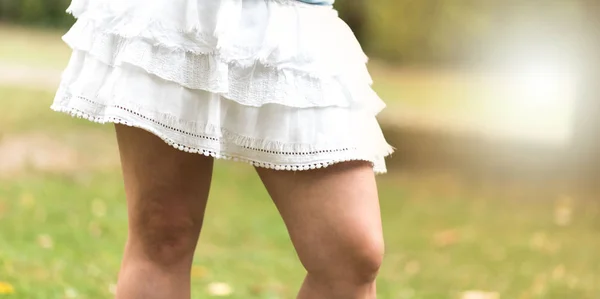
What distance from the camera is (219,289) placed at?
132 inches

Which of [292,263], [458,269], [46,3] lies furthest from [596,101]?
[46,3]

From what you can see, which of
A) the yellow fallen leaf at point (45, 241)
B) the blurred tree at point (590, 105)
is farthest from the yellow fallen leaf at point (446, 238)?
the blurred tree at point (590, 105)

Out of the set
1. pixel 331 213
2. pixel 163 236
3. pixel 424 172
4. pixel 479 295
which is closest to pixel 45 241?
pixel 479 295

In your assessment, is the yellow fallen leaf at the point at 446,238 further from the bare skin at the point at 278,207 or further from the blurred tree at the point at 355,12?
the bare skin at the point at 278,207

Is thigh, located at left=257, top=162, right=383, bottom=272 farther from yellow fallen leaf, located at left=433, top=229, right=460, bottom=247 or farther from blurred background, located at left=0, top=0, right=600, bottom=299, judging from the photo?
yellow fallen leaf, located at left=433, top=229, right=460, bottom=247

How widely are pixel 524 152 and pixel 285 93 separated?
270 inches

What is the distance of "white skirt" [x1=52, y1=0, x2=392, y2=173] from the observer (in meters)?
1.55

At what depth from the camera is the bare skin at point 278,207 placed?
5.07ft

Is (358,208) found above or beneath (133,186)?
above

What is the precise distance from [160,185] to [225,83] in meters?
0.23

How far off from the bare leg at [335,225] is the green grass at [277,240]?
161cm

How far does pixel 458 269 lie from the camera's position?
4.43 metres

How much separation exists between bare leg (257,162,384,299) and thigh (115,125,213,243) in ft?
0.51

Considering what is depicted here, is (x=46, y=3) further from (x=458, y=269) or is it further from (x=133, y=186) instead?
(x=133, y=186)
